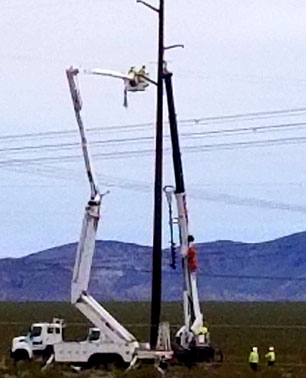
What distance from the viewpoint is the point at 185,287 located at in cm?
4759

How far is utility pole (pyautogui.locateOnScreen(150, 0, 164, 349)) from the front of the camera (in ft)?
152

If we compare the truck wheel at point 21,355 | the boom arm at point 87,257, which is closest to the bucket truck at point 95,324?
the boom arm at point 87,257

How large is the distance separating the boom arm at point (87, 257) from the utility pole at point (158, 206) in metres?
1.33

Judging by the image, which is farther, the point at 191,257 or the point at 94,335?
the point at 191,257

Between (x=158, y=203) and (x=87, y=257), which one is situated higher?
(x=158, y=203)

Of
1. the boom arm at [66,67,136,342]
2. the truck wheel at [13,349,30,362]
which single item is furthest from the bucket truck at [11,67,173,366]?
the truck wheel at [13,349,30,362]

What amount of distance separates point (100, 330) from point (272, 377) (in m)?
6.16

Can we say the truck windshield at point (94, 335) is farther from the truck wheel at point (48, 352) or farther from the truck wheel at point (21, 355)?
the truck wheel at point (21, 355)

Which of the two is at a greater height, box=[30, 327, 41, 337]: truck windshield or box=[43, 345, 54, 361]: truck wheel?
box=[30, 327, 41, 337]: truck windshield

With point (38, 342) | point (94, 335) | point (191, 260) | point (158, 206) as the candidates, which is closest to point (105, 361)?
point (94, 335)

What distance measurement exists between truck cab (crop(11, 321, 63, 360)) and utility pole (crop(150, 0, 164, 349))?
10.9ft

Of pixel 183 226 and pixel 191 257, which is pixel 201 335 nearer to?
pixel 191 257

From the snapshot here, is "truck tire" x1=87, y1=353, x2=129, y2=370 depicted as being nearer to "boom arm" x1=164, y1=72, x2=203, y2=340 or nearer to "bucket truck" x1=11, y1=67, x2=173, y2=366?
"bucket truck" x1=11, y1=67, x2=173, y2=366

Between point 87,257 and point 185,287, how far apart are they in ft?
12.3
